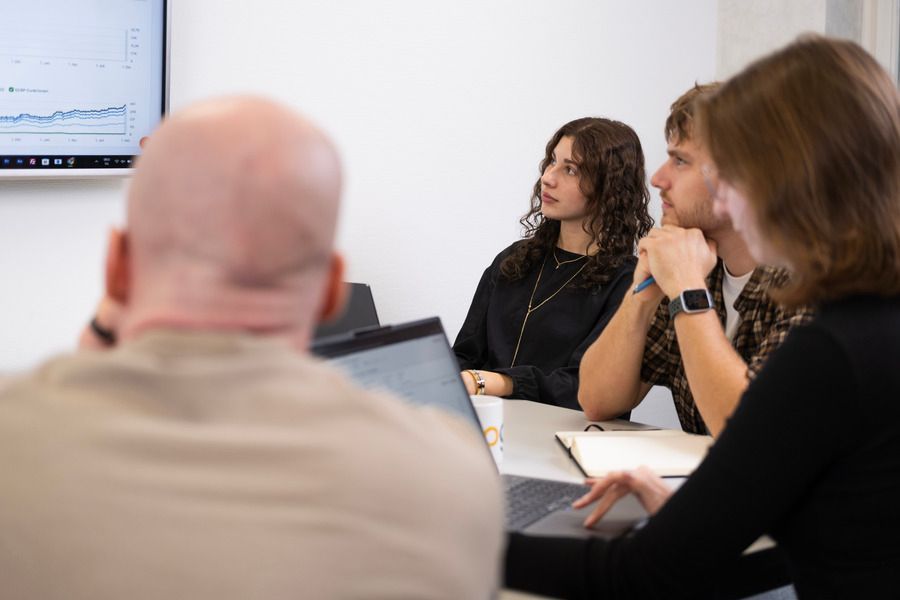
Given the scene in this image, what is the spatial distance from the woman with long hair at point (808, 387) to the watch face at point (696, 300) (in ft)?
1.90

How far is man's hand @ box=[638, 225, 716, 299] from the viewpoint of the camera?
6.43 feet

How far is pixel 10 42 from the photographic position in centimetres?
225

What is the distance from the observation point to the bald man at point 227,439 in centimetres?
64

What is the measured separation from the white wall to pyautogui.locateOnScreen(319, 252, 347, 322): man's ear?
1781mm

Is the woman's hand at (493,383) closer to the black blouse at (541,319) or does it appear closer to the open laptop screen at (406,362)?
the black blouse at (541,319)

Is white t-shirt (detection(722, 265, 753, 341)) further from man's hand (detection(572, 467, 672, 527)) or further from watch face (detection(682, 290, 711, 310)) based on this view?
man's hand (detection(572, 467, 672, 527))

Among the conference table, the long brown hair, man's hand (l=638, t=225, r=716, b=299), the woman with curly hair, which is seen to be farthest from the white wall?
the long brown hair

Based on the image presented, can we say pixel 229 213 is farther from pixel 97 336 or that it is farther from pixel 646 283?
pixel 646 283

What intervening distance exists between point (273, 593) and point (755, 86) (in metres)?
0.94

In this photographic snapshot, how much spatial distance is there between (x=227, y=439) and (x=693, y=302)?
139cm

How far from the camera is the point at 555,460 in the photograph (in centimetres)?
175

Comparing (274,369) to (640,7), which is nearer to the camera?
(274,369)

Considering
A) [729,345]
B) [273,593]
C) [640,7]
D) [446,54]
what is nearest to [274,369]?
[273,593]

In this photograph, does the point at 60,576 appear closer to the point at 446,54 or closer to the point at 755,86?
the point at 755,86
